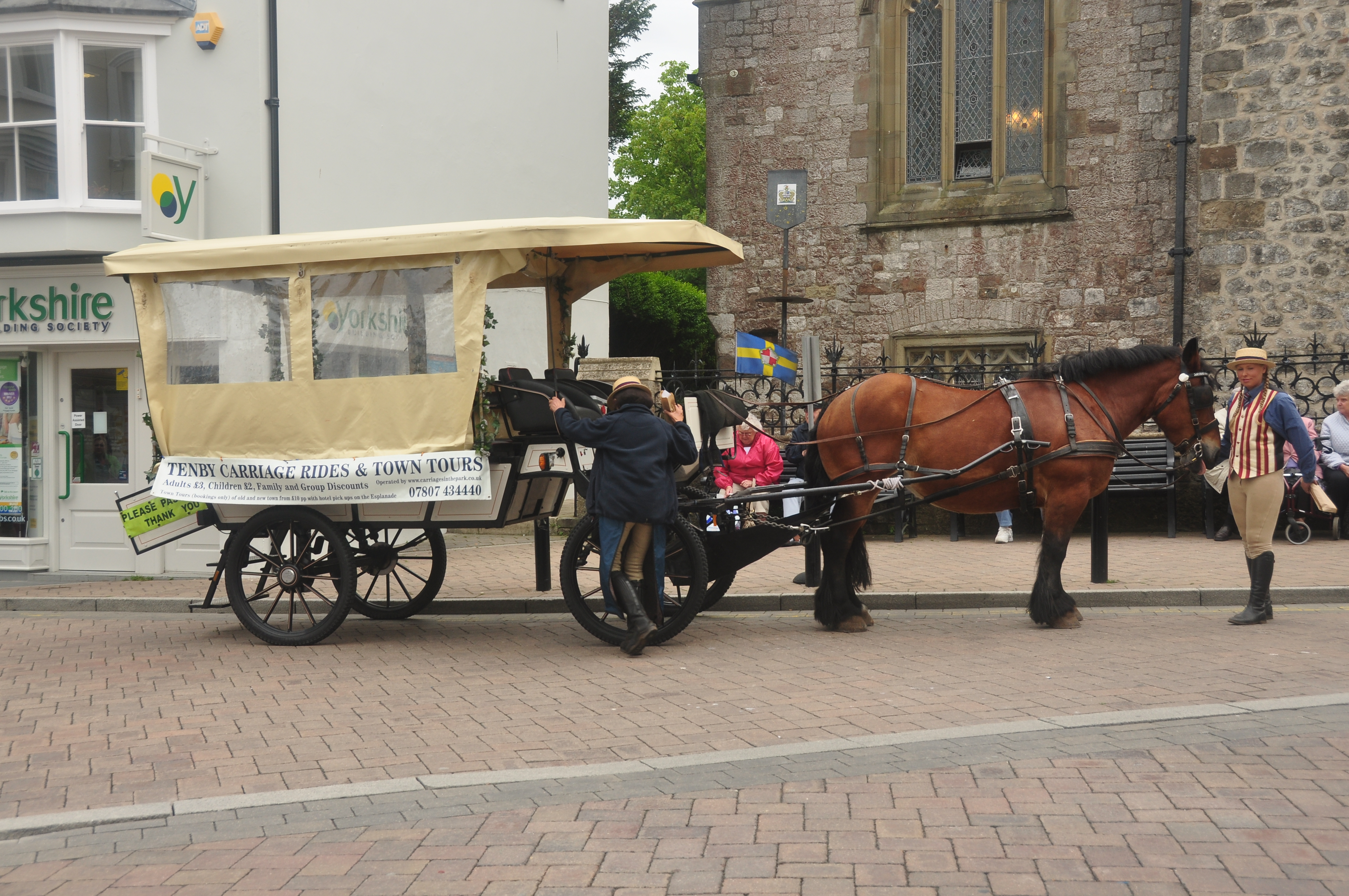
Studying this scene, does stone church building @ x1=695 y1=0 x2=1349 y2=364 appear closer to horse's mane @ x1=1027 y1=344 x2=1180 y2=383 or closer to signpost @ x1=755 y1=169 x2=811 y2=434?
signpost @ x1=755 y1=169 x2=811 y2=434

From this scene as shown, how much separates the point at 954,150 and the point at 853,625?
1105 cm

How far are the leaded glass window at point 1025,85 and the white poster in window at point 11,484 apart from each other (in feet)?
43.6

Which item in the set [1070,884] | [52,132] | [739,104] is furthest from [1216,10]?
[1070,884]

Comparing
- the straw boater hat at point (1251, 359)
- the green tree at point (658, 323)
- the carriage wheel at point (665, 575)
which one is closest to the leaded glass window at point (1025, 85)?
the green tree at point (658, 323)

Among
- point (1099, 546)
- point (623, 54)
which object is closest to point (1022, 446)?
point (1099, 546)

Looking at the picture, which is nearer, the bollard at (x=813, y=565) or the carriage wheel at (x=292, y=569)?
the carriage wheel at (x=292, y=569)

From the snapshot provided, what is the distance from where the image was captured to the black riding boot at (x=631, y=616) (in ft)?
25.7

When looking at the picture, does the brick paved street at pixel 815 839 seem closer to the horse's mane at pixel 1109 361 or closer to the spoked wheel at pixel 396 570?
the horse's mane at pixel 1109 361

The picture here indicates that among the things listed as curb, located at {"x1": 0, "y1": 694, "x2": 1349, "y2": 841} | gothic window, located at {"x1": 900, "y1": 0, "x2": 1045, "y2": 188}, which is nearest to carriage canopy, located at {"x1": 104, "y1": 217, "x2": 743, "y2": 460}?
curb, located at {"x1": 0, "y1": 694, "x2": 1349, "y2": 841}

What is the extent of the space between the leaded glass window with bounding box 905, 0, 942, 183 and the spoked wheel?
10.6 metres

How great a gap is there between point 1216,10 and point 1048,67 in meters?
2.29

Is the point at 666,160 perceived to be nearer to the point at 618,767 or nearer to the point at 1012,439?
the point at 1012,439

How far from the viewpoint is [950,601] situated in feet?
32.9

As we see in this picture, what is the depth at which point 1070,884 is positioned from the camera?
3.93 metres
